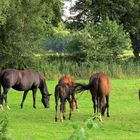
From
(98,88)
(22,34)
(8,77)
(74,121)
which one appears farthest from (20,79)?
(22,34)

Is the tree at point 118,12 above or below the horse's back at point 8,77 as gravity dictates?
above

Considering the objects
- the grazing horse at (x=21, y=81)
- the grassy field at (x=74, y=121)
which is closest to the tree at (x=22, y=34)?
the grassy field at (x=74, y=121)

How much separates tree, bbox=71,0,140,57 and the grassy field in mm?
24483

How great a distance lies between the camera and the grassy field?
44.0 feet

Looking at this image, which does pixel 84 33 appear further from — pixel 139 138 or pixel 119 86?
pixel 139 138

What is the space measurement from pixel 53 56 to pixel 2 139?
4095 cm

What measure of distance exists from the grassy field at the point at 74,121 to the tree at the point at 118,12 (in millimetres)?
24483

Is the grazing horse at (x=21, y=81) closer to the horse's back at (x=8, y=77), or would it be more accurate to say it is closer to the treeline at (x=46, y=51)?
the horse's back at (x=8, y=77)

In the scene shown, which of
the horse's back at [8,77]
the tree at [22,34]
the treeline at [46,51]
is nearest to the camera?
the horse's back at [8,77]

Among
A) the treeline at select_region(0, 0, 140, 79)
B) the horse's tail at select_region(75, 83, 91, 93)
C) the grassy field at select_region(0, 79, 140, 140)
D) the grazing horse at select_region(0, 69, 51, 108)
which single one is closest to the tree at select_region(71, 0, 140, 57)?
the treeline at select_region(0, 0, 140, 79)

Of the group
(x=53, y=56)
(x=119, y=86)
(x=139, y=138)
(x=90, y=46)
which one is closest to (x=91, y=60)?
(x=90, y=46)

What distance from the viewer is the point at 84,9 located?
5322cm

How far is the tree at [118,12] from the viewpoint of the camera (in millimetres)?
50438

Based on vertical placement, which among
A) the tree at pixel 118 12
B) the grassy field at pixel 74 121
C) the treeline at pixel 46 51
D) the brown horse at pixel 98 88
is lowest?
the grassy field at pixel 74 121
